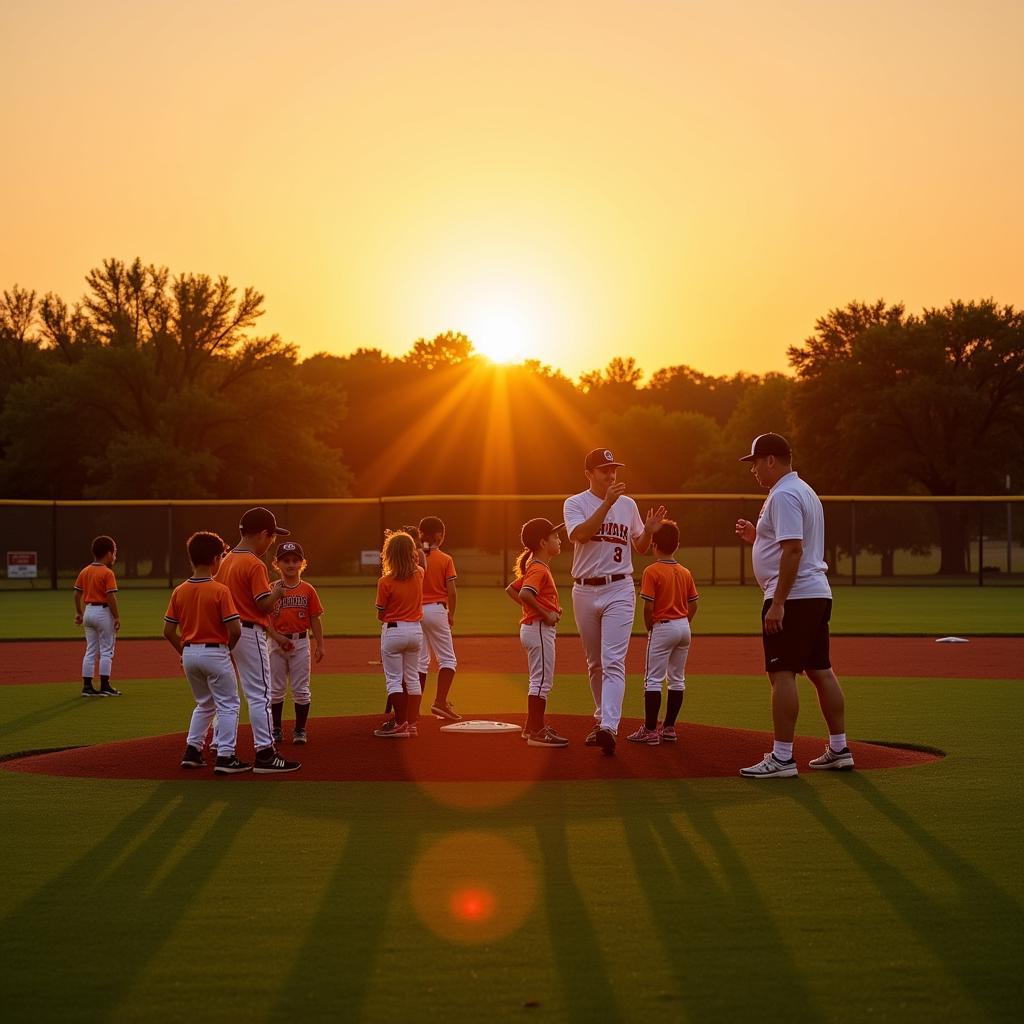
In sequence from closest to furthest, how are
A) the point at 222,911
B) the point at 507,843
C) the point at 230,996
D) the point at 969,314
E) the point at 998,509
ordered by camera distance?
the point at 230,996 < the point at 222,911 < the point at 507,843 < the point at 998,509 < the point at 969,314

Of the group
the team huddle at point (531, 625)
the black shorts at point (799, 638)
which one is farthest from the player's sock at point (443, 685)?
the black shorts at point (799, 638)

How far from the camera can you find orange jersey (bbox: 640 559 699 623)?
33.4 feet

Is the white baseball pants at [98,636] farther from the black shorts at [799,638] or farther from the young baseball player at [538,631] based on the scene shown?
the black shorts at [799,638]

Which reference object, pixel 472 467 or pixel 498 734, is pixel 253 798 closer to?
pixel 498 734

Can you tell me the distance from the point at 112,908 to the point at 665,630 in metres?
5.30

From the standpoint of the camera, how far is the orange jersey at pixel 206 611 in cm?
886

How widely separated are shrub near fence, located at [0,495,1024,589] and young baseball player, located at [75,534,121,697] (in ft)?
81.1

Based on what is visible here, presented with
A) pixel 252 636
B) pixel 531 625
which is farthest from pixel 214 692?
pixel 531 625

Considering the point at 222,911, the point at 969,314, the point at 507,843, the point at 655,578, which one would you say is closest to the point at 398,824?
the point at 507,843

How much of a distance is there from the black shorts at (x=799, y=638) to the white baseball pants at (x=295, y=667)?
3.55 metres

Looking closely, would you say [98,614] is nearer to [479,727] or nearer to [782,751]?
[479,727]

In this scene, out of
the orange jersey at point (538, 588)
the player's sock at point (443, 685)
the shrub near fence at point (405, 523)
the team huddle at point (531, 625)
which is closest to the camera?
the team huddle at point (531, 625)

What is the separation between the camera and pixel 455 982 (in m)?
4.79

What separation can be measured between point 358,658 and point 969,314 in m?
44.6
